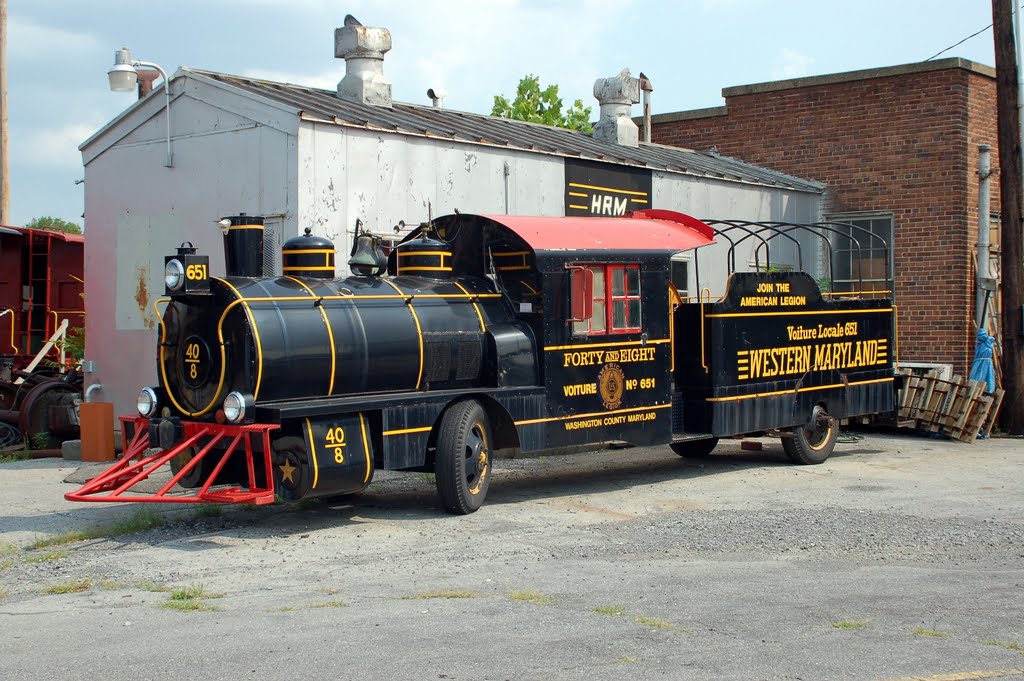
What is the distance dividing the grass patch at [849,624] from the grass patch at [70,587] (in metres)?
4.64

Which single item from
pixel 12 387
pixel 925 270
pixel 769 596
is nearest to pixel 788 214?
pixel 925 270

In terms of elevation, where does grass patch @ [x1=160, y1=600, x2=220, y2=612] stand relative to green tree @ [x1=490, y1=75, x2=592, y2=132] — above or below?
below

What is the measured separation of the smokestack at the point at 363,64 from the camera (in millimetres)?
15820

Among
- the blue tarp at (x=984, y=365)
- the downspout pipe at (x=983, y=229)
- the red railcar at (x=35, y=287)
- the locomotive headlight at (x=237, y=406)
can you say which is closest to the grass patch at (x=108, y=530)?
the locomotive headlight at (x=237, y=406)

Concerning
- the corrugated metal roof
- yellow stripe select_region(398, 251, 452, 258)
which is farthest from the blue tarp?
yellow stripe select_region(398, 251, 452, 258)

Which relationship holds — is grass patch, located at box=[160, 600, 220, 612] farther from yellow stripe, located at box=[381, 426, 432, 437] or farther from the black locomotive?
yellow stripe, located at box=[381, 426, 432, 437]

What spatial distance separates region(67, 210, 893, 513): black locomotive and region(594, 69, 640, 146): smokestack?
6.56 m

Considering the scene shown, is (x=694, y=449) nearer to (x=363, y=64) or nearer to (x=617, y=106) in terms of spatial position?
(x=363, y=64)

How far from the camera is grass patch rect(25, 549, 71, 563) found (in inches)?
341

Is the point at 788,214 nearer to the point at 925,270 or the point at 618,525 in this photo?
the point at 925,270

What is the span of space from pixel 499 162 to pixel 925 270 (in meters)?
9.45

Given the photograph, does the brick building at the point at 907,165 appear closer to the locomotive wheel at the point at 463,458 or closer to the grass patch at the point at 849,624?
the locomotive wheel at the point at 463,458

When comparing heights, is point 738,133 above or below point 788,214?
above

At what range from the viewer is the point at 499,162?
15359mm
